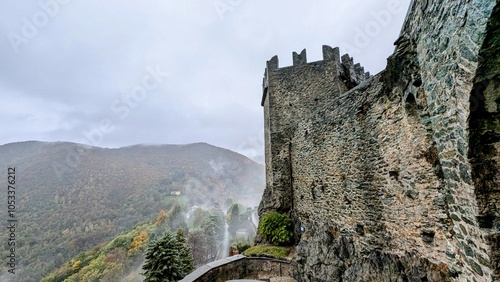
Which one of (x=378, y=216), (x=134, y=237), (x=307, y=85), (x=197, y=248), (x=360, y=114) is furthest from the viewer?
(x=134, y=237)

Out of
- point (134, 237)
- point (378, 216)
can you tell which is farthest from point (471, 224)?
point (134, 237)

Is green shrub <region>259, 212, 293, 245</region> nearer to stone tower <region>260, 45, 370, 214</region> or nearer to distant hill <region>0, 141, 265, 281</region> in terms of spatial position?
stone tower <region>260, 45, 370, 214</region>

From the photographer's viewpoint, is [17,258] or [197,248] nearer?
[197,248]

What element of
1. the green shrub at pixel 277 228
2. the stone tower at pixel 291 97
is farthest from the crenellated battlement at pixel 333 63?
the green shrub at pixel 277 228

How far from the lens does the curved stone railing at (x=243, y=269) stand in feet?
19.0

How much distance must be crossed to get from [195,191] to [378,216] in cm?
7563

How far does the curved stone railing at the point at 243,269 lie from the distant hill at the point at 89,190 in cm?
3815

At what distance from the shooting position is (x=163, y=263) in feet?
31.3

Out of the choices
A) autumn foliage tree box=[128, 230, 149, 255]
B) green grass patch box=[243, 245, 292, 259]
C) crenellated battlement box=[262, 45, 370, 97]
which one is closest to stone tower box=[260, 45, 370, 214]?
crenellated battlement box=[262, 45, 370, 97]

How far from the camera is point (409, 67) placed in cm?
303

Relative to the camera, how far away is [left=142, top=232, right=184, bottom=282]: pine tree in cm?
920

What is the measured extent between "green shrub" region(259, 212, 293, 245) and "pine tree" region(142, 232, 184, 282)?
4338mm

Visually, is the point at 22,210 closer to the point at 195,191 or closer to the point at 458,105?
the point at 195,191

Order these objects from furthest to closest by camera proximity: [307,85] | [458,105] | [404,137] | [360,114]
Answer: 1. [307,85]
2. [360,114]
3. [404,137]
4. [458,105]
